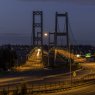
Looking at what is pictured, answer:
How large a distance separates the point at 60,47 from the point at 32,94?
277 ft

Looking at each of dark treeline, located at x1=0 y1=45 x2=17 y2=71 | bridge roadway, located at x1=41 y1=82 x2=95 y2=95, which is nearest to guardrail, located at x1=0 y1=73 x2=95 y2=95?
bridge roadway, located at x1=41 y1=82 x2=95 y2=95

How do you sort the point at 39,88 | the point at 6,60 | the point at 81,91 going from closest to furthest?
the point at 39,88 < the point at 81,91 < the point at 6,60

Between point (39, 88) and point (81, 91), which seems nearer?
point (39, 88)

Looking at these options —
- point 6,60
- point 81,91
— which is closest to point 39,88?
point 81,91

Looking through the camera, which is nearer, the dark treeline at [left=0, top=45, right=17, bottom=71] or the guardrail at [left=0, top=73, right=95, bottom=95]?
the guardrail at [left=0, top=73, right=95, bottom=95]

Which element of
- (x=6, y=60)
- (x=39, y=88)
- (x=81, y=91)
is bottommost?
(x=81, y=91)

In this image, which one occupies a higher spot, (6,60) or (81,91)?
(6,60)

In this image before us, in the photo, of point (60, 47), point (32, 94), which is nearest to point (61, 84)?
point (32, 94)

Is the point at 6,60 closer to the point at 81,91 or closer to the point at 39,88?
the point at 81,91

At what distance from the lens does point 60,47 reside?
444 ft

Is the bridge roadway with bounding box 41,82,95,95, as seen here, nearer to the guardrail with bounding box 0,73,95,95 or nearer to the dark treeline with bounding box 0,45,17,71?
the guardrail with bounding box 0,73,95,95

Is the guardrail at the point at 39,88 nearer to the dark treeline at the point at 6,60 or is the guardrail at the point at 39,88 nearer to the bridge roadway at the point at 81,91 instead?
the bridge roadway at the point at 81,91

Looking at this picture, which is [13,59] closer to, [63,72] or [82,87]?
[63,72]

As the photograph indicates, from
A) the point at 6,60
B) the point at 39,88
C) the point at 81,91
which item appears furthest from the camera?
the point at 6,60
